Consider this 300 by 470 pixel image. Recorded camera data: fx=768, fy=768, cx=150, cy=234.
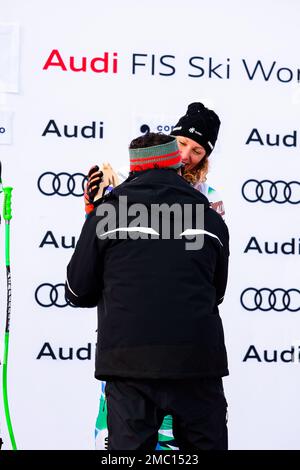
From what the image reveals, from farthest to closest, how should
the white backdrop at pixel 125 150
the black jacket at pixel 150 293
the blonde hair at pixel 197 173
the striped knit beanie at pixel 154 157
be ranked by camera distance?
the white backdrop at pixel 125 150 < the blonde hair at pixel 197 173 < the striped knit beanie at pixel 154 157 < the black jacket at pixel 150 293

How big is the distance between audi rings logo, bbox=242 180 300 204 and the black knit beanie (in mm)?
648

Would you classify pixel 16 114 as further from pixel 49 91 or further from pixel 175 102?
pixel 175 102

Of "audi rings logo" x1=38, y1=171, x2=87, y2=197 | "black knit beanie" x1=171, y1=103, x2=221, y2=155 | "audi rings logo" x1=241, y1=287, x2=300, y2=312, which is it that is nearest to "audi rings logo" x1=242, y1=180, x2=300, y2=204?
"audi rings logo" x1=241, y1=287, x2=300, y2=312

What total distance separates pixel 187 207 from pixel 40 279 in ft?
5.50

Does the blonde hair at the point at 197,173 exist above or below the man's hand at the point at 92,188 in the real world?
above

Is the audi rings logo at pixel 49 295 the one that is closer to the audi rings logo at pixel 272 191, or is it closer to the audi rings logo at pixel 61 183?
the audi rings logo at pixel 61 183

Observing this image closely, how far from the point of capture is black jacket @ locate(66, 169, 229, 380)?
8.14 feet

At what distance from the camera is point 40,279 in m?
4.05

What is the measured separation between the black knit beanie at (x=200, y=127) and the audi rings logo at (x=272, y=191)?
0.65 m

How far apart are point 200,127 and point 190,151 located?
0.12 metres

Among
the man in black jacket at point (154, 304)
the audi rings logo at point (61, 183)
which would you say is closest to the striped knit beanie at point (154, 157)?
the man in black jacket at point (154, 304)

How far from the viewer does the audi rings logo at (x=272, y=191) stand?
424cm

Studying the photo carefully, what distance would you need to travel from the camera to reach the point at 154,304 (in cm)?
248
